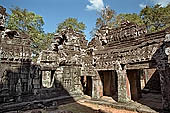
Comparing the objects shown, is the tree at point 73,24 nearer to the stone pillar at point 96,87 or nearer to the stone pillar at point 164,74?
the stone pillar at point 96,87

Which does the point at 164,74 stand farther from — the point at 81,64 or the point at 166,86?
the point at 81,64

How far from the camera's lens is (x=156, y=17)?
18.9 metres

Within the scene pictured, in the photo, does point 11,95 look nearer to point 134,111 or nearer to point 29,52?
point 29,52

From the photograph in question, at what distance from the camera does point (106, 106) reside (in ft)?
26.1

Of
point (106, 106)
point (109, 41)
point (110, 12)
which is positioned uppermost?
point (110, 12)

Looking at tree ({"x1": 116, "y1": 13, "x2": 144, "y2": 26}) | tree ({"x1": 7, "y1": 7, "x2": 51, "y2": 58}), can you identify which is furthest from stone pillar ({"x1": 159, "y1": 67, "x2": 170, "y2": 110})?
tree ({"x1": 7, "y1": 7, "x2": 51, "y2": 58})

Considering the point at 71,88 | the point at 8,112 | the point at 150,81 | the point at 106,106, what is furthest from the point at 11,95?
the point at 150,81

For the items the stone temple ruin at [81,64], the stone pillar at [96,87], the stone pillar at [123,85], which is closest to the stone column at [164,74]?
the stone temple ruin at [81,64]

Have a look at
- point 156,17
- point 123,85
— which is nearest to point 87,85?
point 123,85

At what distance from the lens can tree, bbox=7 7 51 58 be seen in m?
18.5

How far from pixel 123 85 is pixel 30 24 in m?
18.2

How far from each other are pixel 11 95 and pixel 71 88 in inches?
164

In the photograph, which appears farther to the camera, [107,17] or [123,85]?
[107,17]

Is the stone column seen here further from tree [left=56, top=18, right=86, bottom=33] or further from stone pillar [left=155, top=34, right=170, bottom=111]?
tree [left=56, top=18, right=86, bottom=33]
